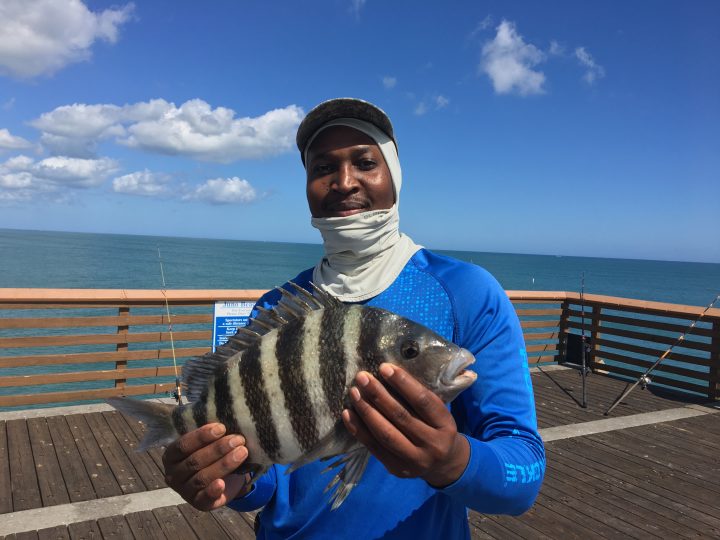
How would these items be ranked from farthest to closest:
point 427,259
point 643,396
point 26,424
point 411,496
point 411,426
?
1. point 643,396
2. point 26,424
3. point 427,259
4. point 411,496
5. point 411,426

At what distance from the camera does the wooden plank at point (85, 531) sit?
11.7 feet

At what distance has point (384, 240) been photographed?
179 centimetres

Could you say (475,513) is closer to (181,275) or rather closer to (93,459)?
(93,459)

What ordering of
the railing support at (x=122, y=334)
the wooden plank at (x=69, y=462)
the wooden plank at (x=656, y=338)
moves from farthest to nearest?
the wooden plank at (x=656, y=338) → the railing support at (x=122, y=334) → the wooden plank at (x=69, y=462)

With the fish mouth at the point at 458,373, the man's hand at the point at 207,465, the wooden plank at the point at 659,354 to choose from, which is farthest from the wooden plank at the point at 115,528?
the wooden plank at the point at 659,354

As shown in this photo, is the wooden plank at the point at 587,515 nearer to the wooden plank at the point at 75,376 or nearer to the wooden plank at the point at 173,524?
the wooden plank at the point at 173,524

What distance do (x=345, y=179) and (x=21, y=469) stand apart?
15.1 ft

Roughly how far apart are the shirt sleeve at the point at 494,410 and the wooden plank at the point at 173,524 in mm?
3022

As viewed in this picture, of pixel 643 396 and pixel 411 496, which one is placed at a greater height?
pixel 411 496

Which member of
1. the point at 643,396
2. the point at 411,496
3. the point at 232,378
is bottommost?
the point at 643,396

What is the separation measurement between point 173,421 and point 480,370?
93cm

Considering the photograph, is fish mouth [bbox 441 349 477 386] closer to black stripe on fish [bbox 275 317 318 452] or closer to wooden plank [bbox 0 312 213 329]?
black stripe on fish [bbox 275 317 318 452]

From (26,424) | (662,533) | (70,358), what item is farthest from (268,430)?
(70,358)

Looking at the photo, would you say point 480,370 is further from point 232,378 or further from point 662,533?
point 662,533
